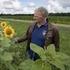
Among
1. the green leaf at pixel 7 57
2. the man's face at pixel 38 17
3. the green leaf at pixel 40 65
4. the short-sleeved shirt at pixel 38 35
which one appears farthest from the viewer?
the man's face at pixel 38 17

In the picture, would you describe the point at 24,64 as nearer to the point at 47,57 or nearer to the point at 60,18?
the point at 47,57

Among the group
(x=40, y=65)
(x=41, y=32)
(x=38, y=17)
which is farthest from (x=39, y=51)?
(x=38, y=17)

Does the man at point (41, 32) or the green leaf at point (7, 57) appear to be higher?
the green leaf at point (7, 57)

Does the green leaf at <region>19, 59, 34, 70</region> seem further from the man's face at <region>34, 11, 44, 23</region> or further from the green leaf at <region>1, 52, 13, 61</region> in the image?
the man's face at <region>34, 11, 44, 23</region>

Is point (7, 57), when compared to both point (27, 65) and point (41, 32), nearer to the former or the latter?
point (27, 65)

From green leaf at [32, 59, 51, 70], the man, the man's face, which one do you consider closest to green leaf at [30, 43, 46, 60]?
green leaf at [32, 59, 51, 70]

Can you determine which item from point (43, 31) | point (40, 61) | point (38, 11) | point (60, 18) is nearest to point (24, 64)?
point (40, 61)

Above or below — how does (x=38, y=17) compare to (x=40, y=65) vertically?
below

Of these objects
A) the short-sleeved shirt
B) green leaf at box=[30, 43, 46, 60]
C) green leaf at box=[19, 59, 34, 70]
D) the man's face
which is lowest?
the short-sleeved shirt

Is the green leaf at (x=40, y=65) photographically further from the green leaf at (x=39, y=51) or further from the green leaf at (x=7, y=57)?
the green leaf at (x=7, y=57)

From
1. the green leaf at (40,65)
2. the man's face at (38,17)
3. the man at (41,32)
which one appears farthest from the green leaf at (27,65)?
the man's face at (38,17)

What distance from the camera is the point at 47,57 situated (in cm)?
112

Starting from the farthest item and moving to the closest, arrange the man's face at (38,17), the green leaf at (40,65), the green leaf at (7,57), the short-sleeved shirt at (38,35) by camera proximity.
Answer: the man's face at (38,17) → the short-sleeved shirt at (38,35) → the green leaf at (7,57) → the green leaf at (40,65)

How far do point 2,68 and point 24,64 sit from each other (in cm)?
14
